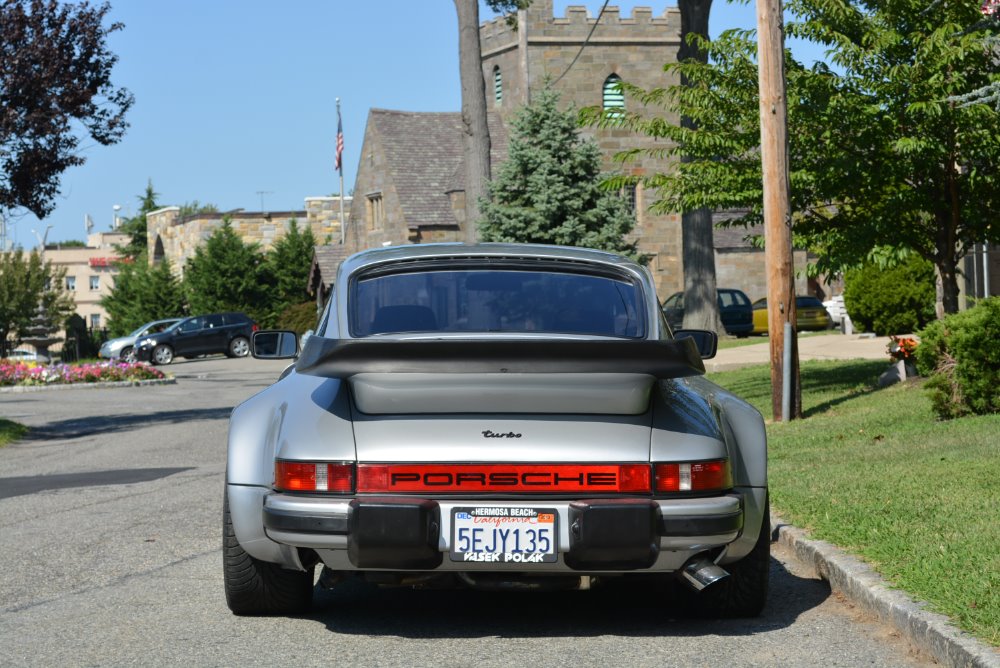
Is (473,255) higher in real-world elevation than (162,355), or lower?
higher

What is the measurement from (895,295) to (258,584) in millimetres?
25821

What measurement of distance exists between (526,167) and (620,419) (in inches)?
1018

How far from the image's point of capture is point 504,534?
5414 millimetres

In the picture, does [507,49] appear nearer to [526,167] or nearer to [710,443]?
[526,167]

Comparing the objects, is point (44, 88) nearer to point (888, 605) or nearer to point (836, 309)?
point (888, 605)

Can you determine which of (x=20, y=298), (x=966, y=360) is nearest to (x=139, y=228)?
(x=20, y=298)

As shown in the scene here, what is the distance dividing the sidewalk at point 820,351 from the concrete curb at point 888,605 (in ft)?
51.0

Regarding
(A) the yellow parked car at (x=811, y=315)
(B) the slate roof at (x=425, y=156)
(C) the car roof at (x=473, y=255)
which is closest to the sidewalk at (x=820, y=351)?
(A) the yellow parked car at (x=811, y=315)

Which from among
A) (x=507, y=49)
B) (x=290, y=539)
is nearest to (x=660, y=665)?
(x=290, y=539)

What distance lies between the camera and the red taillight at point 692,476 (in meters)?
5.50

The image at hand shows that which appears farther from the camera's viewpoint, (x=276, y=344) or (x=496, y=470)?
(x=276, y=344)

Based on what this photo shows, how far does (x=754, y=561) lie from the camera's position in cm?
611

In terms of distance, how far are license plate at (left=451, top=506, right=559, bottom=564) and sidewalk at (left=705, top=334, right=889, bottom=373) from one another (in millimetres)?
17867

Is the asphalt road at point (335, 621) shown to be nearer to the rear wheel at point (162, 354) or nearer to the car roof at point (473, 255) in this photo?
the car roof at point (473, 255)
